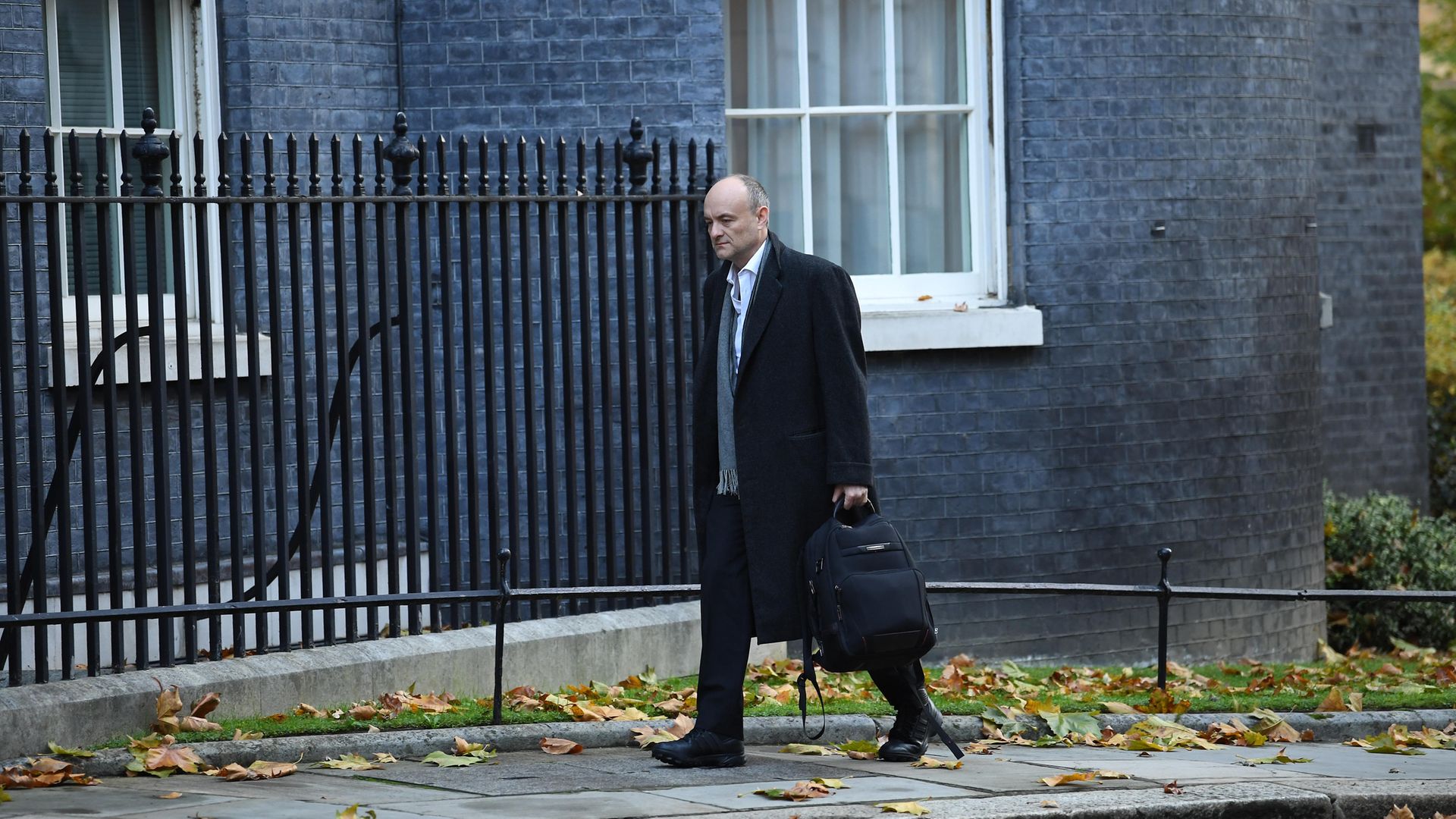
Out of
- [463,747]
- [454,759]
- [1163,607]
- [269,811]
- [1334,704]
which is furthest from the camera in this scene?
[1163,607]

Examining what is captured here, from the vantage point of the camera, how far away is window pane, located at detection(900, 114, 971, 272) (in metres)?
9.99

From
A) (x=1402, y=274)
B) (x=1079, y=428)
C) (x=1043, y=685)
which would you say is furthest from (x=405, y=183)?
(x=1402, y=274)

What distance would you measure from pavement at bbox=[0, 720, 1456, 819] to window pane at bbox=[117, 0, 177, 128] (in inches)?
136

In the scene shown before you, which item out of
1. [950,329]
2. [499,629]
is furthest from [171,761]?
[950,329]

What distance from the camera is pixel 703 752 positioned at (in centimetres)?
609

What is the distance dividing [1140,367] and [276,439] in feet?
15.8

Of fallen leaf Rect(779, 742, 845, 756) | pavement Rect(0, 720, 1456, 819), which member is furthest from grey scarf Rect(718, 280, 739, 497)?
fallen leaf Rect(779, 742, 845, 756)

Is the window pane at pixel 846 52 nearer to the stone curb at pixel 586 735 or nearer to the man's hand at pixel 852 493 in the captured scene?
the stone curb at pixel 586 735

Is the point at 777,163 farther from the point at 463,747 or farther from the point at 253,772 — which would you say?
the point at 253,772

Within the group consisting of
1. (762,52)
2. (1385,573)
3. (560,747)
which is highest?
(762,52)

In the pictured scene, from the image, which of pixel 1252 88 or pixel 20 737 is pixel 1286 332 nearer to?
pixel 1252 88

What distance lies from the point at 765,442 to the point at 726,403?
0.21 m

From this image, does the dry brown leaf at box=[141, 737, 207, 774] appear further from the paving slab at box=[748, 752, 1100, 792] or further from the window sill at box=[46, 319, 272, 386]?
the window sill at box=[46, 319, 272, 386]

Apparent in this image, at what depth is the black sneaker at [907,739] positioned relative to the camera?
20.7ft
